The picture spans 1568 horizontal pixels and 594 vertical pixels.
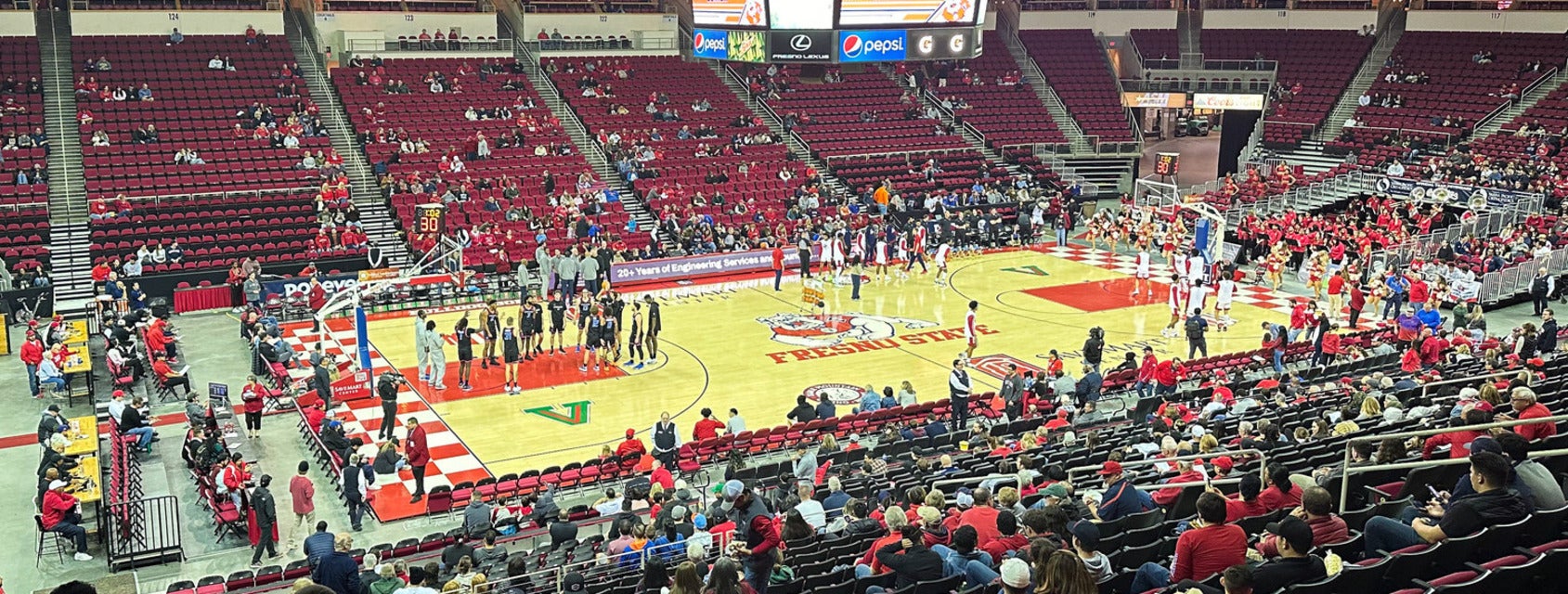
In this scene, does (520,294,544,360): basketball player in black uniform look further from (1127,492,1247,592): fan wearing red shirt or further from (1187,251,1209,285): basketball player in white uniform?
(1127,492,1247,592): fan wearing red shirt

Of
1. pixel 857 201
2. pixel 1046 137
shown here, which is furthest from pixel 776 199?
pixel 1046 137

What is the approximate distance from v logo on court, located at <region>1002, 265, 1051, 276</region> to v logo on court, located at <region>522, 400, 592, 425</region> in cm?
1554

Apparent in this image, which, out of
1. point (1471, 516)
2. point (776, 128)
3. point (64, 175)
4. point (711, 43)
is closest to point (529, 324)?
point (711, 43)

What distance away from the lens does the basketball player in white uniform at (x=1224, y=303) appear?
26812mm

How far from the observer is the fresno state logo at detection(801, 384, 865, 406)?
21.6m

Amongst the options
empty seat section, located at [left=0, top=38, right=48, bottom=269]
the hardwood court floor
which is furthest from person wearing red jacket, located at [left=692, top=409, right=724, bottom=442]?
empty seat section, located at [left=0, top=38, right=48, bottom=269]

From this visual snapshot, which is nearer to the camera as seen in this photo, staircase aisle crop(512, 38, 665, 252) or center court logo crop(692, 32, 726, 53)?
center court logo crop(692, 32, 726, 53)

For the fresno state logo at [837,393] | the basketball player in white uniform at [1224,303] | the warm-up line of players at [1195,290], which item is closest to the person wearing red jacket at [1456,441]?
the fresno state logo at [837,393]

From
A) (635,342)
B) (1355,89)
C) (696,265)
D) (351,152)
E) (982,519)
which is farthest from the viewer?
(1355,89)

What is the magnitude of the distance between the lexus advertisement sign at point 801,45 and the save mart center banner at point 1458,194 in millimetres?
18127

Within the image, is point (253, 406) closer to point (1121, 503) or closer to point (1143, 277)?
point (1121, 503)

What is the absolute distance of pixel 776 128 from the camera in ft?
147

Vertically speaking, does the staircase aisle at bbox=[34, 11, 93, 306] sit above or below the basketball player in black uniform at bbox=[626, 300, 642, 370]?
above

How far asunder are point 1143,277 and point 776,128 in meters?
17.6
